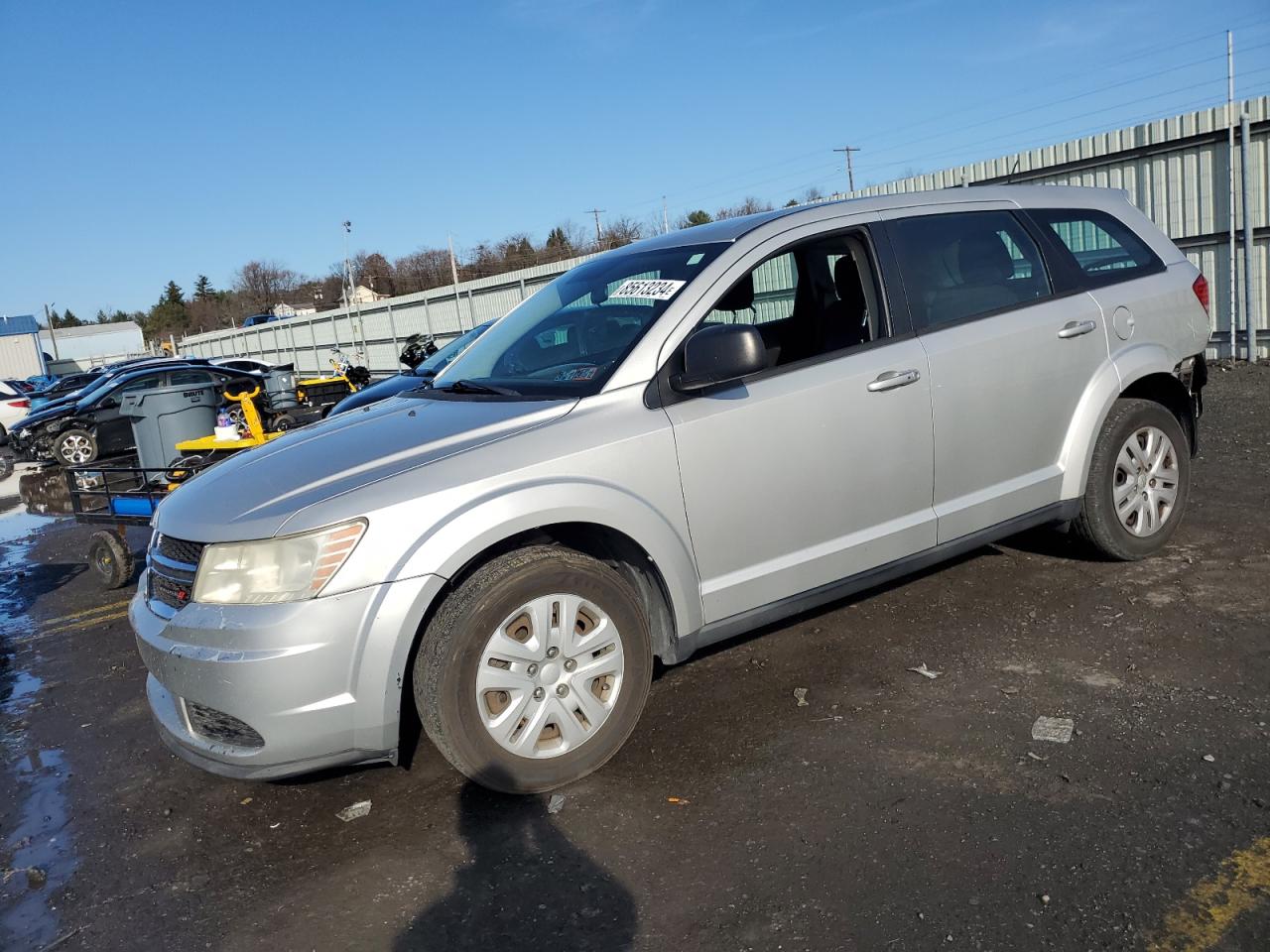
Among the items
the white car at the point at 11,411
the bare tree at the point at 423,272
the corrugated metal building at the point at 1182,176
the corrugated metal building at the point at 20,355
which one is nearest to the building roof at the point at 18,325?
the corrugated metal building at the point at 20,355

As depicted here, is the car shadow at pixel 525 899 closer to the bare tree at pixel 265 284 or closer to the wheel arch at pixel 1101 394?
the wheel arch at pixel 1101 394

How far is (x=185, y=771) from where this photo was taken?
4.02m

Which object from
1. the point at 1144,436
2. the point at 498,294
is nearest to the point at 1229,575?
the point at 1144,436

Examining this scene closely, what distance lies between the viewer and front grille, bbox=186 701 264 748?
3100 millimetres

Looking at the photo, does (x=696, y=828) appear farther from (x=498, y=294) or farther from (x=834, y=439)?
(x=498, y=294)

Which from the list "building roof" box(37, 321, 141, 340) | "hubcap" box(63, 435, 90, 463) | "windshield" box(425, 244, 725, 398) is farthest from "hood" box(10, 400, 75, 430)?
"building roof" box(37, 321, 141, 340)

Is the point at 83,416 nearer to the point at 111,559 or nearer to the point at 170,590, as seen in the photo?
the point at 111,559

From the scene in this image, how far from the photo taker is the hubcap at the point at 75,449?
17.3m

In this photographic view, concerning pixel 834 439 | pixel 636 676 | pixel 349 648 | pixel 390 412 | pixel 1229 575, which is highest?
pixel 390 412

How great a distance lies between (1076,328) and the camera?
4.60 meters

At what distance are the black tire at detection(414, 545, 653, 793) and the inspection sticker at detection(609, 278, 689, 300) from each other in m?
1.16

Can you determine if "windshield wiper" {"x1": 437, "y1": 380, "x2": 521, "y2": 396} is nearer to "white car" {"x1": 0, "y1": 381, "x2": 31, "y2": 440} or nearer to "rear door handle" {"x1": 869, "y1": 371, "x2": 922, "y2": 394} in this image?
"rear door handle" {"x1": 869, "y1": 371, "x2": 922, "y2": 394}

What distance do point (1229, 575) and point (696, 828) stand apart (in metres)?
3.29

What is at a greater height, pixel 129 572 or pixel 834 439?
pixel 834 439
